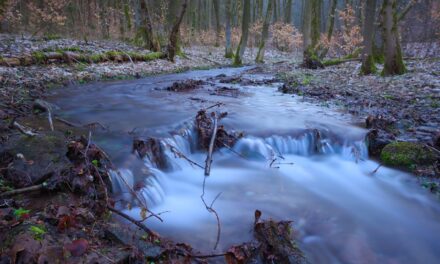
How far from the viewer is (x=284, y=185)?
14.6 feet

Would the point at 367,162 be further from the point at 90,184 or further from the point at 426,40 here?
the point at 426,40

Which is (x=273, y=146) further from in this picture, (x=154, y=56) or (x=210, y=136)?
(x=154, y=56)

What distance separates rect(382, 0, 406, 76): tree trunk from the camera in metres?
11.1

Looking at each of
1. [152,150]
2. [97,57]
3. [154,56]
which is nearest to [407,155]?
[152,150]

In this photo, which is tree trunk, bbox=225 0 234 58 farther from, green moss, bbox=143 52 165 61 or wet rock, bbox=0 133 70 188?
wet rock, bbox=0 133 70 188

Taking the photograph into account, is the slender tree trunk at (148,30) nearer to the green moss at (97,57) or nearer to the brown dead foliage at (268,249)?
the green moss at (97,57)

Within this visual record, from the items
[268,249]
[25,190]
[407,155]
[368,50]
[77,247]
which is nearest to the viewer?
[77,247]

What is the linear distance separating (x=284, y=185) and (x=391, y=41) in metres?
9.06

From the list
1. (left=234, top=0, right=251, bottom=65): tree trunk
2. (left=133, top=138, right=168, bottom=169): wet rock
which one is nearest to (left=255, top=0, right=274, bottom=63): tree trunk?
(left=234, top=0, right=251, bottom=65): tree trunk

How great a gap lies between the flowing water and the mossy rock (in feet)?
0.69

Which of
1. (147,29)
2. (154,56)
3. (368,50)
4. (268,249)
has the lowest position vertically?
(268,249)

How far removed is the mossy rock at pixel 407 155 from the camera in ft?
15.6

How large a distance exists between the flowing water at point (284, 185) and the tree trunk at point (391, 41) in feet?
17.9

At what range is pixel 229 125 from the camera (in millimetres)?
6102
